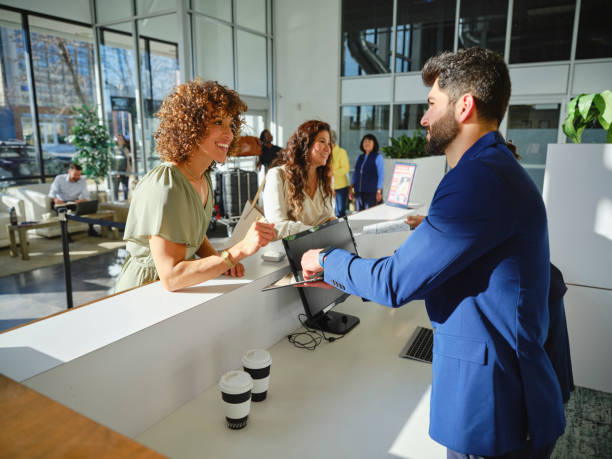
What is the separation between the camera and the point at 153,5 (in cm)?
801

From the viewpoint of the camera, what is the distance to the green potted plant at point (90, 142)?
7.74 meters

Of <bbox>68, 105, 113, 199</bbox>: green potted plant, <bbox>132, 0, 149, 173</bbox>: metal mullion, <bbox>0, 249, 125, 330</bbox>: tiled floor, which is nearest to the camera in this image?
<bbox>0, 249, 125, 330</bbox>: tiled floor

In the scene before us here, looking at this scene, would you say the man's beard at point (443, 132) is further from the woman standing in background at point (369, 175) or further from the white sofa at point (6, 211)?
the white sofa at point (6, 211)

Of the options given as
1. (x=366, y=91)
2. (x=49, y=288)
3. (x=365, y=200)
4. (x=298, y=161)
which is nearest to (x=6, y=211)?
(x=49, y=288)

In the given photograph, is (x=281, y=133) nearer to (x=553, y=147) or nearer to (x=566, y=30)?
(x=566, y=30)

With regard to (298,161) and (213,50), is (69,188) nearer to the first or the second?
(213,50)

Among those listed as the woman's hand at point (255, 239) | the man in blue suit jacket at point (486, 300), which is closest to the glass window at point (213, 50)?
the woman's hand at point (255, 239)

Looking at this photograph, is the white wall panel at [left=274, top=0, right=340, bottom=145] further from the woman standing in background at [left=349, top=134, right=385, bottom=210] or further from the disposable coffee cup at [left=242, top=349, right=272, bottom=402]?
the disposable coffee cup at [left=242, top=349, right=272, bottom=402]

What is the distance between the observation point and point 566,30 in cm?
725

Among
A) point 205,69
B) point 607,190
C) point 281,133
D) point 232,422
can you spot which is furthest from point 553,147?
point 281,133

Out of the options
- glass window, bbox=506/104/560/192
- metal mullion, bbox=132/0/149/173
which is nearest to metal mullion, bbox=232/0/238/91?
metal mullion, bbox=132/0/149/173

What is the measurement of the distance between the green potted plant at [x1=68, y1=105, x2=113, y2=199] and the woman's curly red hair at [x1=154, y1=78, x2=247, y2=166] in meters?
7.20

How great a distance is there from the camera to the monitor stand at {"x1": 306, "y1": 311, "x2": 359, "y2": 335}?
1846 millimetres

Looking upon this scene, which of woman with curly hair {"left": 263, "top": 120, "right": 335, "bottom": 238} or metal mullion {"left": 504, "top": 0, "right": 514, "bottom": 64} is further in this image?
metal mullion {"left": 504, "top": 0, "right": 514, "bottom": 64}
